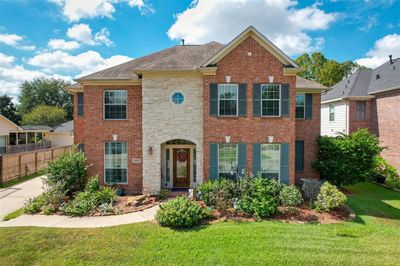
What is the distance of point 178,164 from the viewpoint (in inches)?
480

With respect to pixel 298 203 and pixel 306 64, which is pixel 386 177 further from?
pixel 306 64

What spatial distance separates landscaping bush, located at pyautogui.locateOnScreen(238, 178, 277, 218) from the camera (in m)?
8.70

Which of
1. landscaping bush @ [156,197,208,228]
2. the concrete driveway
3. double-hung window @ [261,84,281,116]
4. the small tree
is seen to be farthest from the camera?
the small tree

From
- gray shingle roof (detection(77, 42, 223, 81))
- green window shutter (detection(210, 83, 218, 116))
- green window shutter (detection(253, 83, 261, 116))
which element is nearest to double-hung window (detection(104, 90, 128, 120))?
gray shingle roof (detection(77, 42, 223, 81))

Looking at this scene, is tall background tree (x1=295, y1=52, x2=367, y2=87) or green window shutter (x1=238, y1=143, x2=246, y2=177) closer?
green window shutter (x1=238, y1=143, x2=246, y2=177)

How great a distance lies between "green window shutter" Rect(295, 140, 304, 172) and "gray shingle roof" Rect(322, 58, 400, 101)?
889cm

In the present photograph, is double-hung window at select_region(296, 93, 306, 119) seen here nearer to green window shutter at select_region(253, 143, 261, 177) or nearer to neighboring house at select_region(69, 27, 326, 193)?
neighboring house at select_region(69, 27, 326, 193)

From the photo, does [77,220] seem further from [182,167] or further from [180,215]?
[182,167]

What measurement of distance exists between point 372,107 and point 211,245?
1881 cm

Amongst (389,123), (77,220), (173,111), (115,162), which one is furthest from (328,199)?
(389,123)

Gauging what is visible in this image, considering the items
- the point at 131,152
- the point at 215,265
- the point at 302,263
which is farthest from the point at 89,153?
the point at 302,263

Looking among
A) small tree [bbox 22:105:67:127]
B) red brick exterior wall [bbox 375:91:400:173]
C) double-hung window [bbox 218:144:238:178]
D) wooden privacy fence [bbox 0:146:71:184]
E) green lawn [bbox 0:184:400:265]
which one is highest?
small tree [bbox 22:105:67:127]

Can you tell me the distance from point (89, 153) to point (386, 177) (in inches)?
766

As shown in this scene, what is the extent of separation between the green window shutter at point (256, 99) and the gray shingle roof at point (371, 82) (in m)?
12.0
